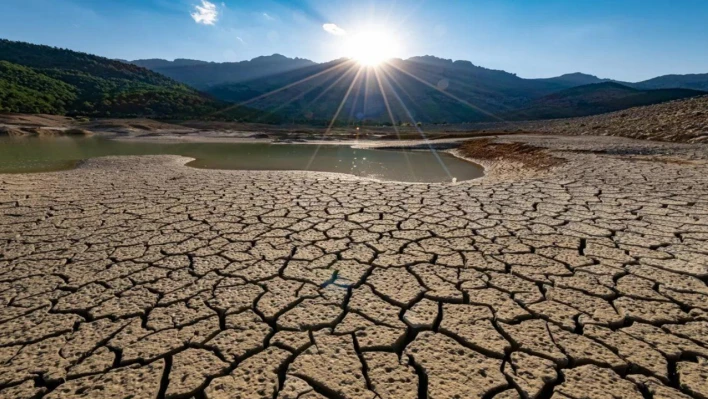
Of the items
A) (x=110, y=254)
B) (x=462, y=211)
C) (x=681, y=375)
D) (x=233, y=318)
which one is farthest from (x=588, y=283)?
(x=110, y=254)

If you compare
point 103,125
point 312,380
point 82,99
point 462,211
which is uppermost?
point 82,99

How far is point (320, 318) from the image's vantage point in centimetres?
203

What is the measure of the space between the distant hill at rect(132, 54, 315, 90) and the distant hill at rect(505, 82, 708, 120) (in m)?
77.5

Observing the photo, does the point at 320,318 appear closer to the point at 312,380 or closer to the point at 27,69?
the point at 312,380

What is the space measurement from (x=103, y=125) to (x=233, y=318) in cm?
2813

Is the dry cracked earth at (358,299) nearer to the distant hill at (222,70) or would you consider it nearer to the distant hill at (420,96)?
the distant hill at (420,96)

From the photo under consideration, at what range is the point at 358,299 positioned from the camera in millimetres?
2229

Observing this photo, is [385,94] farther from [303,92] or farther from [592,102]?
[592,102]

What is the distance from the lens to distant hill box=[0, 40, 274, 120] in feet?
100

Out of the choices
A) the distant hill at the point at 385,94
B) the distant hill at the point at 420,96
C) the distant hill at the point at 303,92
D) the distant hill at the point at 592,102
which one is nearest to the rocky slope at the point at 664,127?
the distant hill at the point at 303,92

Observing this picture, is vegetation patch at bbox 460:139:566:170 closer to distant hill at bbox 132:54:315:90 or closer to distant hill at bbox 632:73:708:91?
distant hill at bbox 132:54:315:90

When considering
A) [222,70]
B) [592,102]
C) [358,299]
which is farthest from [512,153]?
[222,70]

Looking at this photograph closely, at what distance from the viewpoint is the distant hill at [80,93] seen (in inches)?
1202

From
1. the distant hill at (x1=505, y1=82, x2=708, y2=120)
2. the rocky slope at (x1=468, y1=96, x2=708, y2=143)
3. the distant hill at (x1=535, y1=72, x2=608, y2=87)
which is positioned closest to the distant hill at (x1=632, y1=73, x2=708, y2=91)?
the distant hill at (x1=535, y1=72, x2=608, y2=87)
